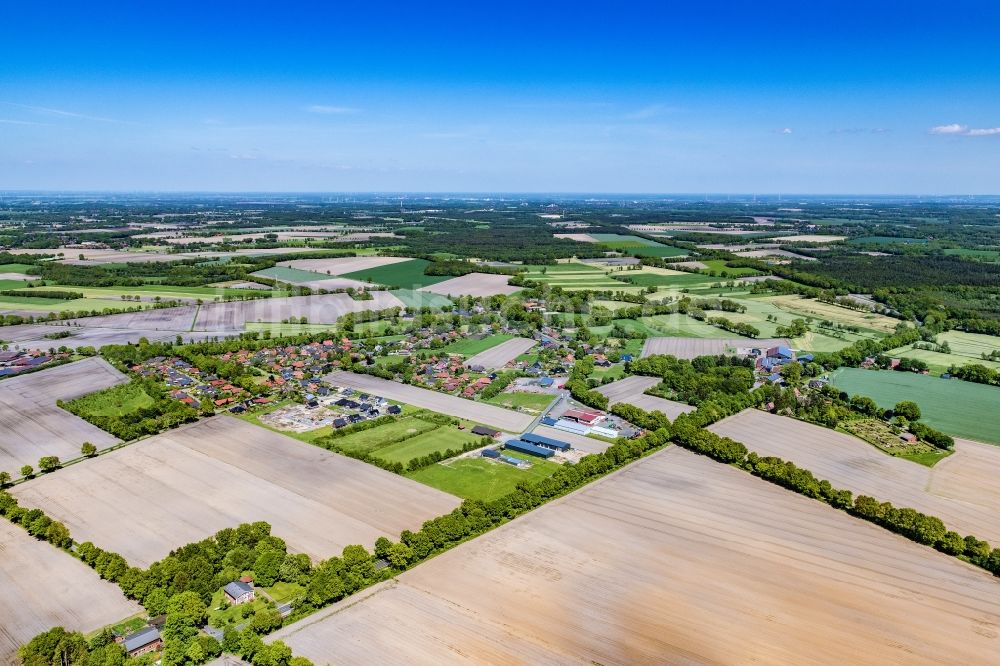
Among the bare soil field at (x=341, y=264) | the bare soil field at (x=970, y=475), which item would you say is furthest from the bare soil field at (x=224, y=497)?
the bare soil field at (x=341, y=264)

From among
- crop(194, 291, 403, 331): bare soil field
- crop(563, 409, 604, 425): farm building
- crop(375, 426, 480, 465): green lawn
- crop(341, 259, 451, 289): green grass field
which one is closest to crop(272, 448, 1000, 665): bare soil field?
crop(375, 426, 480, 465): green lawn

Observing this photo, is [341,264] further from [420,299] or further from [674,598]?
[674,598]

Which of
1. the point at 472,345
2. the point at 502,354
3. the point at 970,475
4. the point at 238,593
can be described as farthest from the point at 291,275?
the point at 970,475

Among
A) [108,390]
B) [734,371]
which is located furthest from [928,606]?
[108,390]

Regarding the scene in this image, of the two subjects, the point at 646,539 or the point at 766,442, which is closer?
the point at 646,539

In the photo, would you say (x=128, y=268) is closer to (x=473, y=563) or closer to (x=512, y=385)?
(x=512, y=385)

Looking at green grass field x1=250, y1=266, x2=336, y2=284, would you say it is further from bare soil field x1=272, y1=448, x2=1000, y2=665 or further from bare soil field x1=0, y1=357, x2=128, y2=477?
bare soil field x1=272, y1=448, x2=1000, y2=665
